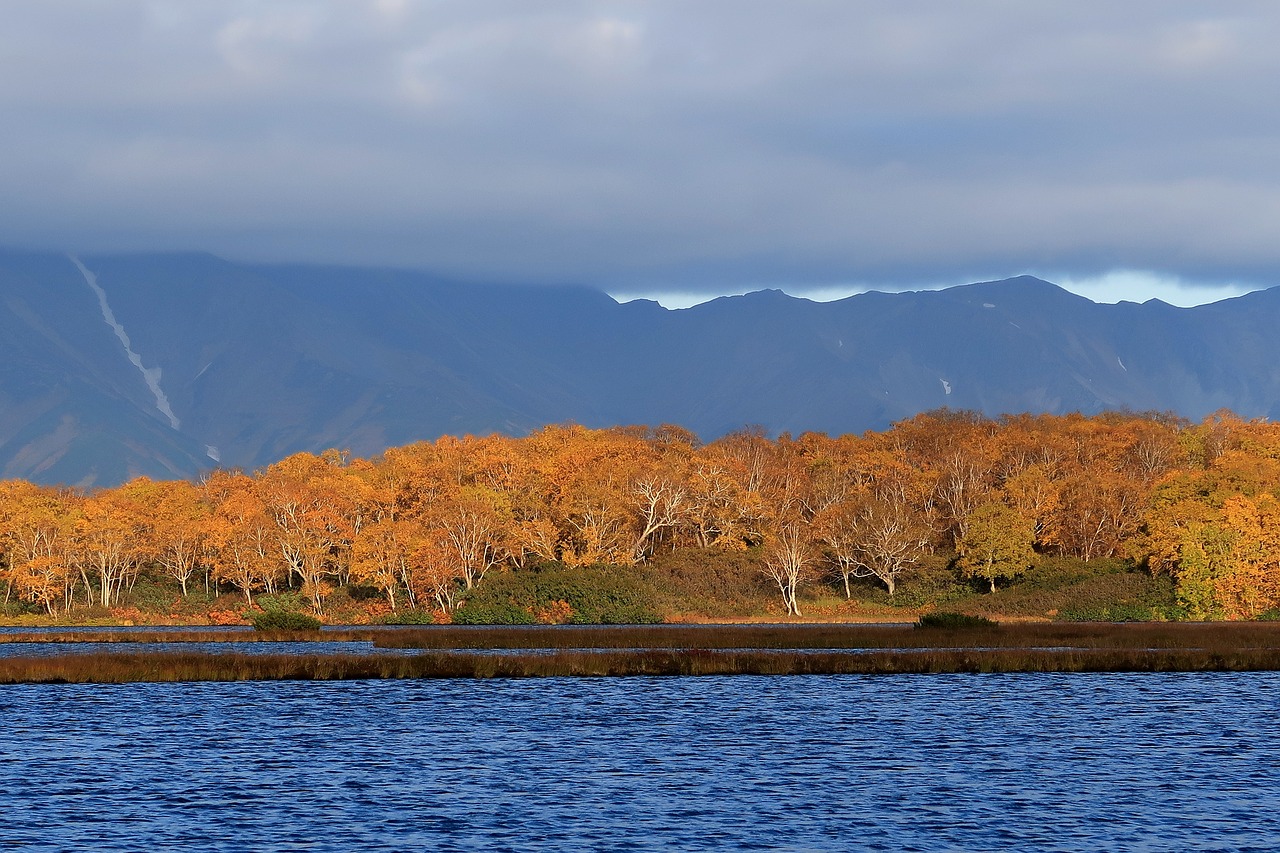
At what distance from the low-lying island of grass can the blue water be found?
4.83 ft

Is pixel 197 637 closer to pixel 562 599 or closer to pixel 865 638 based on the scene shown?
pixel 562 599

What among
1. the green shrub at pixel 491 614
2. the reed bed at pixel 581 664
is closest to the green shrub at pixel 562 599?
the green shrub at pixel 491 614

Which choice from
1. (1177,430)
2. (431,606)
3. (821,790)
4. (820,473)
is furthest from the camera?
(1177,430)

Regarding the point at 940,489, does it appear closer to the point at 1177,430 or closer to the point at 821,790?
the point at 1177,430

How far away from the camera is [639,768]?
148 ft

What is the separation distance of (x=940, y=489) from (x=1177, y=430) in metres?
40.2

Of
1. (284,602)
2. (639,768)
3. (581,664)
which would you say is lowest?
(639,768)

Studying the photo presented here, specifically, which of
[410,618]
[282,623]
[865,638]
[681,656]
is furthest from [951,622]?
[410,618]

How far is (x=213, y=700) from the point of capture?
6222 cm

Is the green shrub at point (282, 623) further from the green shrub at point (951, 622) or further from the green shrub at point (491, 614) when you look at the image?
the green shrub at point (951, 622)

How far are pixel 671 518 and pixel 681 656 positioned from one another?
7080 centimetres

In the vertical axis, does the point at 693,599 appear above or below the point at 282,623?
below

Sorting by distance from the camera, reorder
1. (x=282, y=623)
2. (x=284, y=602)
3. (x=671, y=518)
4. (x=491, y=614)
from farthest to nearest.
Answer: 1. (x=671, y=518)
2. (x=284, y=602)
3. (x=491, y=614)
4. (x=282, y=623)

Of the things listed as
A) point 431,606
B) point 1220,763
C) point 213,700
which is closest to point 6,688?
point 213,700
